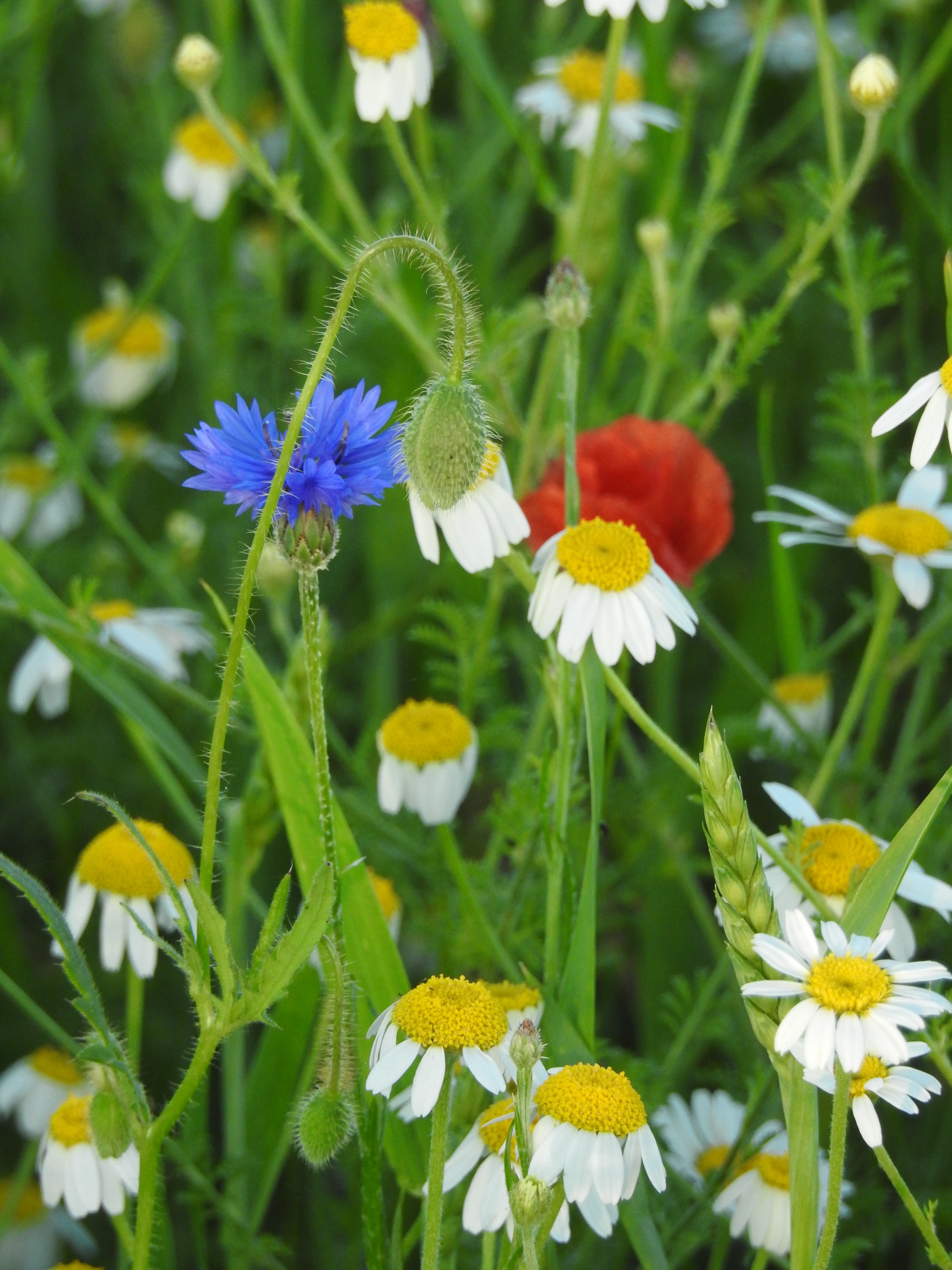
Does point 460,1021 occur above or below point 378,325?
below

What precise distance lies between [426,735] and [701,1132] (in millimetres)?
238

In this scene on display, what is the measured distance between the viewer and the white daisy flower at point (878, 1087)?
47 cm

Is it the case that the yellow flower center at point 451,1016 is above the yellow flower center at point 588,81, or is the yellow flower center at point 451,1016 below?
below

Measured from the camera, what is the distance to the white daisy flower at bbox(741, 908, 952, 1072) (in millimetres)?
452

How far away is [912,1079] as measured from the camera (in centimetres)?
49

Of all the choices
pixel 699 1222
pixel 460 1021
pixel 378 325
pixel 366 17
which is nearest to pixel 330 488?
pixel 460 1021

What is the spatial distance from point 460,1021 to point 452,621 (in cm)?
32

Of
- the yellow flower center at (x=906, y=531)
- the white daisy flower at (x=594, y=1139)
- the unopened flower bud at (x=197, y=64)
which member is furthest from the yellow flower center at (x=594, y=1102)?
the unopened flower bud at (x=197, y=64)

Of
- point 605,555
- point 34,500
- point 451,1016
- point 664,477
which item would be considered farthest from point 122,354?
point 451,1016

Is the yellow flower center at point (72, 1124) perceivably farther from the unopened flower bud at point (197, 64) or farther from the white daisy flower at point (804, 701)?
the unopened flower bud at point (197, 64)

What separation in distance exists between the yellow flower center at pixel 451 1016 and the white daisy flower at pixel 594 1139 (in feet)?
0.09

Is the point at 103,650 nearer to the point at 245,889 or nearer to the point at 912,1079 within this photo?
the point at 245,889

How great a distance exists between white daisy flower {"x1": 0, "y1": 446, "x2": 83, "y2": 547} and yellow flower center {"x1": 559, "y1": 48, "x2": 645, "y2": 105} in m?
0.49

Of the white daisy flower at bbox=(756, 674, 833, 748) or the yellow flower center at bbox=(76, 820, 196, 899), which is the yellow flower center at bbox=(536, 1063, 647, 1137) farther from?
the white daisy flower at bbox=(756, 674, 833, 748)
